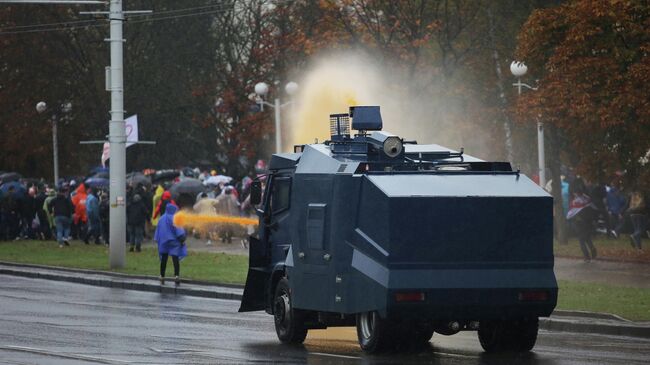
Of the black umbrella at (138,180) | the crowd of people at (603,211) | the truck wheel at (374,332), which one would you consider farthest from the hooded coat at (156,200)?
the truck wheel at (374,332)

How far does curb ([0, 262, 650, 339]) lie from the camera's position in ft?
68.1

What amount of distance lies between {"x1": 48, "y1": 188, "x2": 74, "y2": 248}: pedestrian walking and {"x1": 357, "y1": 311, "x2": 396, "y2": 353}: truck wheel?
91.0 ft

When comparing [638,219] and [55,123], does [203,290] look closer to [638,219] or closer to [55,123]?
[638,219]

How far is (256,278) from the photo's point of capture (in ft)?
66.9

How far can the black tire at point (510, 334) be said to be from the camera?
17750 millimetres

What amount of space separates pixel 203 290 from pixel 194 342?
9.98m

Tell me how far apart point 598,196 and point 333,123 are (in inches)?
798

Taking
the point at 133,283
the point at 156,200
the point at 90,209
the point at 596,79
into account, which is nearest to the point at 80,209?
the point at 90,209

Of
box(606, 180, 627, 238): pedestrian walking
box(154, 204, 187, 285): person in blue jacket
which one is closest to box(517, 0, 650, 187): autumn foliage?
box(606, 180, 627, 238): pedestrian walking

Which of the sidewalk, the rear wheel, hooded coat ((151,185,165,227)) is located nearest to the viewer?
the rear wheel

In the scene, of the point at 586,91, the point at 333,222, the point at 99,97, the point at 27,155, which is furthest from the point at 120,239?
the point at 27,155

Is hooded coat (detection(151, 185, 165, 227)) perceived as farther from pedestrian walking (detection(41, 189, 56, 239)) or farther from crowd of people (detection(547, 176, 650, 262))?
crowd of people (detection(547, 176, 650, 262))

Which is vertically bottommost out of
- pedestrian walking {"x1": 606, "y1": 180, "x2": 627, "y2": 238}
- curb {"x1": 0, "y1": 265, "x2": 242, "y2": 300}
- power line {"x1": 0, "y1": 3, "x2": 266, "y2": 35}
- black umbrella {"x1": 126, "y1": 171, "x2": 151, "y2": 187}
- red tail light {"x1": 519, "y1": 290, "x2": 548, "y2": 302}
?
curb {"x1": 0, "y1": 265, "x2": 242, "y2": 300}

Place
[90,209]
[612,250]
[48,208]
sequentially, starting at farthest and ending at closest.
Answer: [48,208], [90,209], [612,250]
